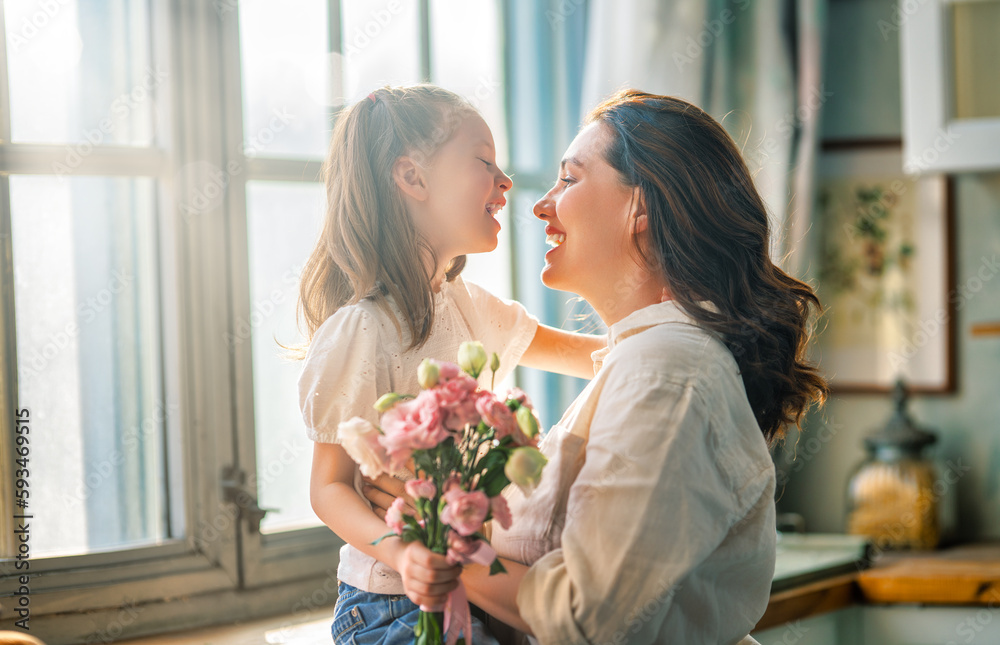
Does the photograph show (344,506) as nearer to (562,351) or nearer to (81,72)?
(562,351)

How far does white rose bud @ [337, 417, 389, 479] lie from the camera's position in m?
1.04

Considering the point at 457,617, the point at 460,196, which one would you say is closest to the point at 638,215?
the point at 460,196

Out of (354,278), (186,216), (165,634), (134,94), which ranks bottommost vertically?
(165,634)

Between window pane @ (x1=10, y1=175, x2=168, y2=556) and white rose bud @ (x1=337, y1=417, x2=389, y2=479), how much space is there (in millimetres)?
908

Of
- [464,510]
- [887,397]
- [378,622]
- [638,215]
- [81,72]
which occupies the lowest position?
[378,622]

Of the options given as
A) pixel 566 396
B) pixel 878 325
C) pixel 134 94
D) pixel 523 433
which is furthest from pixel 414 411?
pixel 878 325

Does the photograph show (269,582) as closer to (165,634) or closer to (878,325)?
(165,634)

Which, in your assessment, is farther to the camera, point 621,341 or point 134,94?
point 134,94

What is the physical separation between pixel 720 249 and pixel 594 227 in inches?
7.4

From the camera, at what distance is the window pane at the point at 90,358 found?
166cm

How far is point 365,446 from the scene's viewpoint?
1.04 m

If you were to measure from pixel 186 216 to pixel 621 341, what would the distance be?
97 cm

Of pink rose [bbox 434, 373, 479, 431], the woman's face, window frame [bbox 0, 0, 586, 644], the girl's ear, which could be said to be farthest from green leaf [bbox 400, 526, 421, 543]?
window frame [bbox 0, 0, 586, 644]

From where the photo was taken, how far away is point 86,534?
1.72 metres
